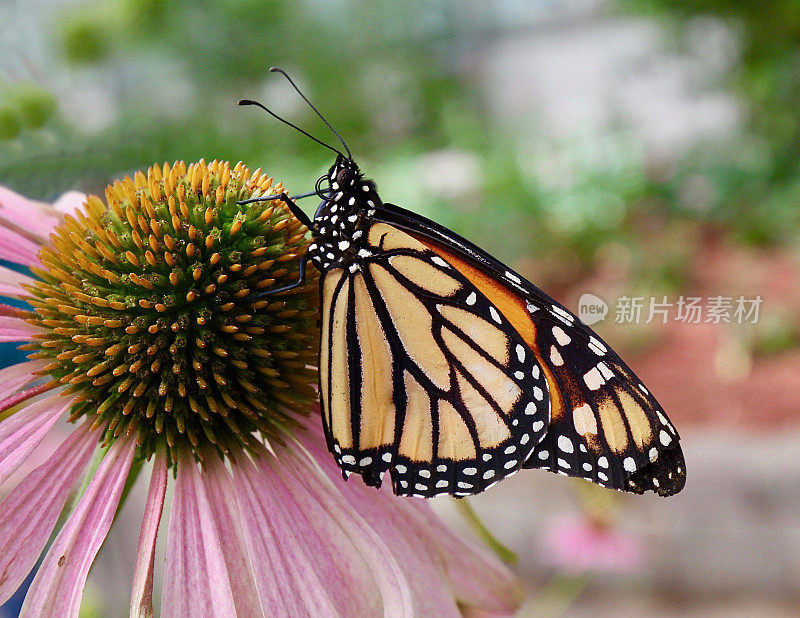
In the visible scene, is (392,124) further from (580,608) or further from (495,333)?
(495,333)

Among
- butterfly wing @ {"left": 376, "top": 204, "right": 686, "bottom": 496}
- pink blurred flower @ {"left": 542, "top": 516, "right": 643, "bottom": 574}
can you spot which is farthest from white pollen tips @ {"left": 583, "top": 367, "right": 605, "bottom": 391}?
pink blurred flower @ {"left": 542, "top": 516, "right": 643, "bottom": 574}

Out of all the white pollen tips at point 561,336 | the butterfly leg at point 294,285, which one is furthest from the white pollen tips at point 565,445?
the butterfly leg at point 294,285

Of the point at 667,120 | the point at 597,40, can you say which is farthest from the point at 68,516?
the point at 597,40

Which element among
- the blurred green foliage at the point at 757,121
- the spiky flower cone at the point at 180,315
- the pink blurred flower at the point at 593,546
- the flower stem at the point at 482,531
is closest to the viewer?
the spiky flower cone at the point at 180,315

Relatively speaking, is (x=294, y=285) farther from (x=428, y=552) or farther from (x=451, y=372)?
(x=428, y=552)

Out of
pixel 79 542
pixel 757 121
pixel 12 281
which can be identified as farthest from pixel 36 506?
pixel 757 121

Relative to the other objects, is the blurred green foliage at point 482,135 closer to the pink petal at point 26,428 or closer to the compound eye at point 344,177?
the compound eye at point 344,177
